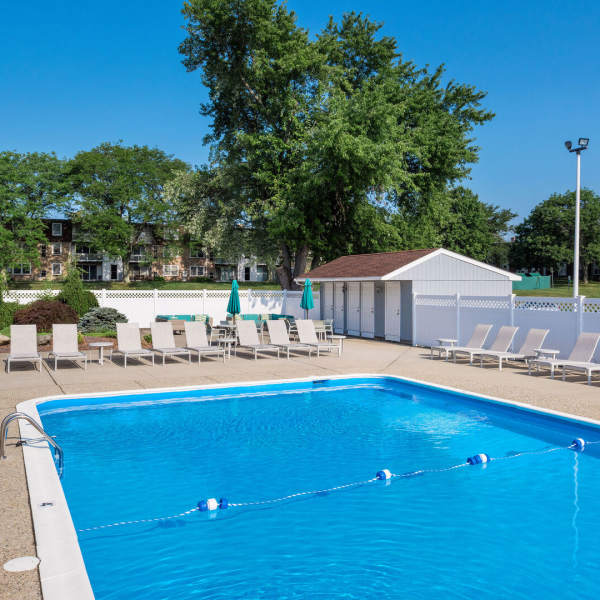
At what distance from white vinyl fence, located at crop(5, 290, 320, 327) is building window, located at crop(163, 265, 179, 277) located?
143 feet

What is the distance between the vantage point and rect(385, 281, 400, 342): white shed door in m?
19.6

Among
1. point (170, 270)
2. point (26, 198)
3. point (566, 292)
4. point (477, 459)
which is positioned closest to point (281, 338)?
point (477, 459)

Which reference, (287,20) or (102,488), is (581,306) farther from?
(287,20)

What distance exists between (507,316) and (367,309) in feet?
21.1

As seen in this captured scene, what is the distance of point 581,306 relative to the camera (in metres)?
13.5

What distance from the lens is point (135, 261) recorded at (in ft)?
213

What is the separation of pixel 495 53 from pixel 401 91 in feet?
45.1

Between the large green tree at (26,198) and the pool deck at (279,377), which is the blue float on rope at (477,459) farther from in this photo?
the large green tree at (26,198)

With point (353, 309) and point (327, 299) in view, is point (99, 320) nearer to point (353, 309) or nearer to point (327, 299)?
point (327, 299)

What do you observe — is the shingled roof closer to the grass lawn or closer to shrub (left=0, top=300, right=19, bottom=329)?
shrub (left=0, top=300, right=19, bottom=329)

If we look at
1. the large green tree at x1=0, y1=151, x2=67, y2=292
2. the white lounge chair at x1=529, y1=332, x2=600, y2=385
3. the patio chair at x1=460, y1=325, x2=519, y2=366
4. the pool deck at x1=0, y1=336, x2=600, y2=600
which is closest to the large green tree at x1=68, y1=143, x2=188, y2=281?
the large green tree at x1=0, y1=151, x2=67, y2=292

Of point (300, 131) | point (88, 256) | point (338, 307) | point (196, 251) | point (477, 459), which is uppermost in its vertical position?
point (300, 131)

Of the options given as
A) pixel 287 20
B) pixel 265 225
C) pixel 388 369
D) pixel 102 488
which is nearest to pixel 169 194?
pixel 265 225

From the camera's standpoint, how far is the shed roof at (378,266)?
1900cm
